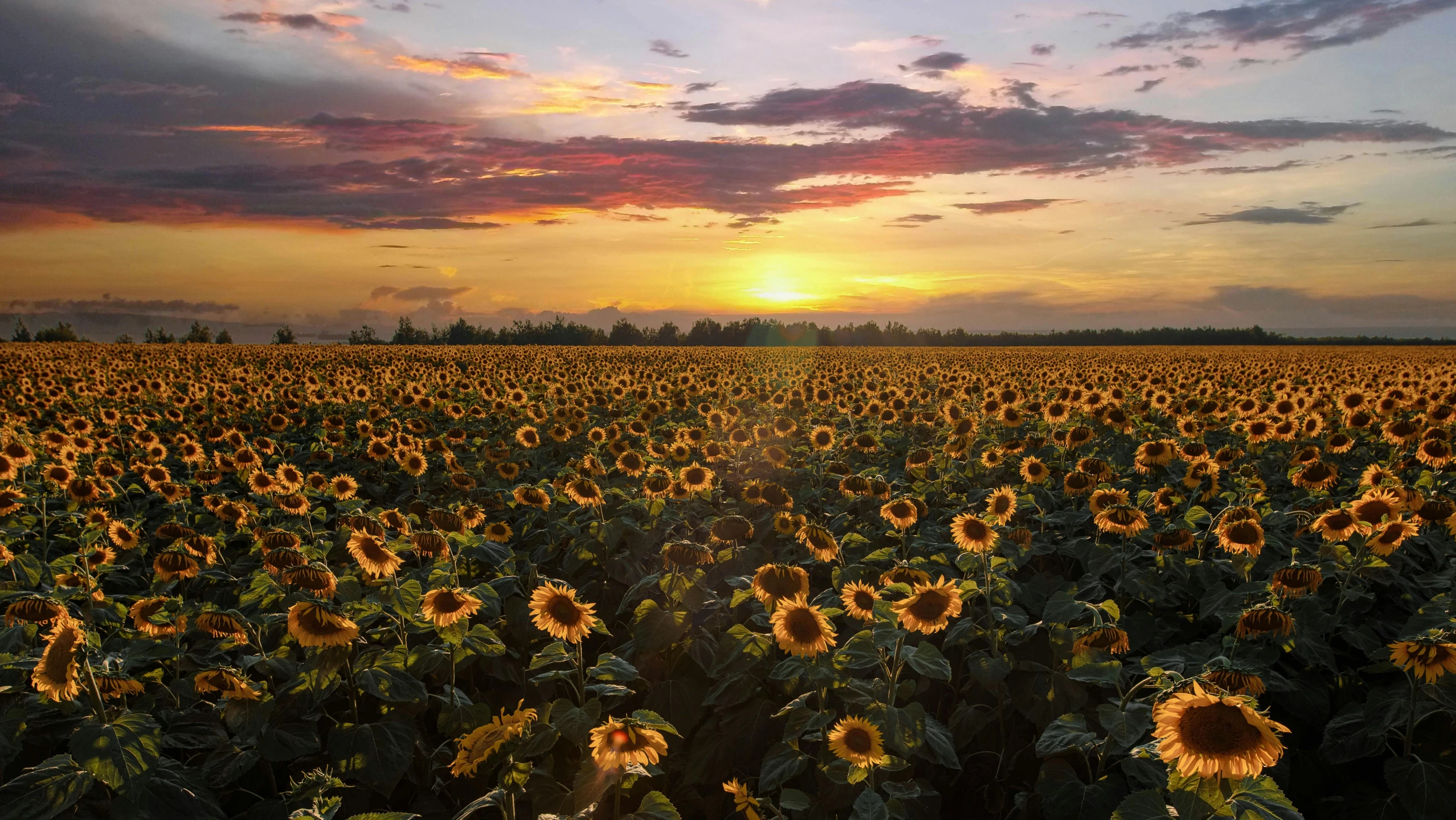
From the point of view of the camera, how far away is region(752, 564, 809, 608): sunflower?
3.98 meters

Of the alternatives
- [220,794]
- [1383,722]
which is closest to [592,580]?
[220,794]

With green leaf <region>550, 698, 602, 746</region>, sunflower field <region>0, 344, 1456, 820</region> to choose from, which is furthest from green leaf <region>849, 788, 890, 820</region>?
green leaf <region>550, 698, 602, 746</region>

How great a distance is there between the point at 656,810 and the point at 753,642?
1.41 metres

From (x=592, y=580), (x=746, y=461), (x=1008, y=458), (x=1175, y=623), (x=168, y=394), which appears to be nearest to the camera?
(x=1175, y=623)

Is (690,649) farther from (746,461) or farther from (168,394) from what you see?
(168,394)

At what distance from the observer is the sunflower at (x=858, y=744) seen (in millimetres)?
3025

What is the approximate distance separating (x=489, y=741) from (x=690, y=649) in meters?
2.01

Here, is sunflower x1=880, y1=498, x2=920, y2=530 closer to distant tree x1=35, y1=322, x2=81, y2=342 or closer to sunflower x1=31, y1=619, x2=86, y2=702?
sunflower x1=31, y1=619, x2=86, y2=702

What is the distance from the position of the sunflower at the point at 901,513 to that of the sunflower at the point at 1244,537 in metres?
2.02

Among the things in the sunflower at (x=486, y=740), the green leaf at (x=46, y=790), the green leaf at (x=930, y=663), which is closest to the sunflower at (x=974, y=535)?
the green leaf at (x=930, y=663)

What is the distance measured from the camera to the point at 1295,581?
4262 millimetres

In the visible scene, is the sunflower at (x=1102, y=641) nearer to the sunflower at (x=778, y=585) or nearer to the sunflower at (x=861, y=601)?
the sunflower at (x=861, y=601)

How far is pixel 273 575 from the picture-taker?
455 cm

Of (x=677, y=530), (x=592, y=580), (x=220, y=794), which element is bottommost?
(x=220, y=794)
